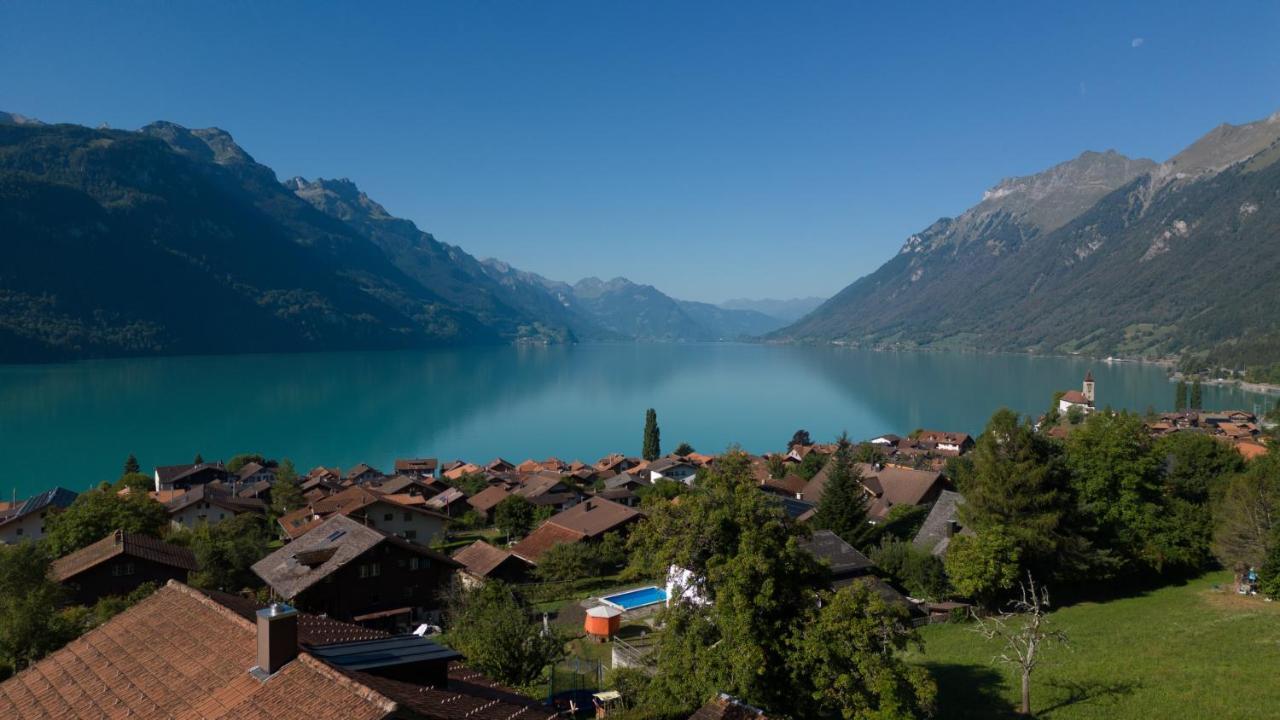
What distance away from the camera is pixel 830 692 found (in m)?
11.2

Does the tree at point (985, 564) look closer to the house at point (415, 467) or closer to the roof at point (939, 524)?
the roof at point (939, 524)

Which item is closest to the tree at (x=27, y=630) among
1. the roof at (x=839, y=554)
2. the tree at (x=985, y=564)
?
the roof at (x=839, y=554)

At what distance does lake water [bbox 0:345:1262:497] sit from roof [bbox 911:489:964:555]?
51.9 meters

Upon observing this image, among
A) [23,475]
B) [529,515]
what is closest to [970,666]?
[529,515]

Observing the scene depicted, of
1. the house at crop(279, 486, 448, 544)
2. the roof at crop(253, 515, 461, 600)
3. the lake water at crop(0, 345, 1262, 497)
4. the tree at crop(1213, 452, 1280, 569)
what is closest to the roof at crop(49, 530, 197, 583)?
the roof at crop(253, 515, 461, 600)

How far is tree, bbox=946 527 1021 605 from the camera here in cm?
2138

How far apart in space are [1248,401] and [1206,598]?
125855mm

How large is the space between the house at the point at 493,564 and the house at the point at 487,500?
12.0m

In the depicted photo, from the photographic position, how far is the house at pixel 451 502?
142 ft

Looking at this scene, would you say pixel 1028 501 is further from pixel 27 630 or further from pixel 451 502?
pixel 451 502

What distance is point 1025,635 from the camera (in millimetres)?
15094

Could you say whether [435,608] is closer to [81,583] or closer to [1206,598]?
[81,583]

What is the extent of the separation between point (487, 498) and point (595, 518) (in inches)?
471

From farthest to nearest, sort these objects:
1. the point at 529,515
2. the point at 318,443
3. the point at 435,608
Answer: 1. the point at 318,443
2. the point at 529,515
3. the point at 435,608
